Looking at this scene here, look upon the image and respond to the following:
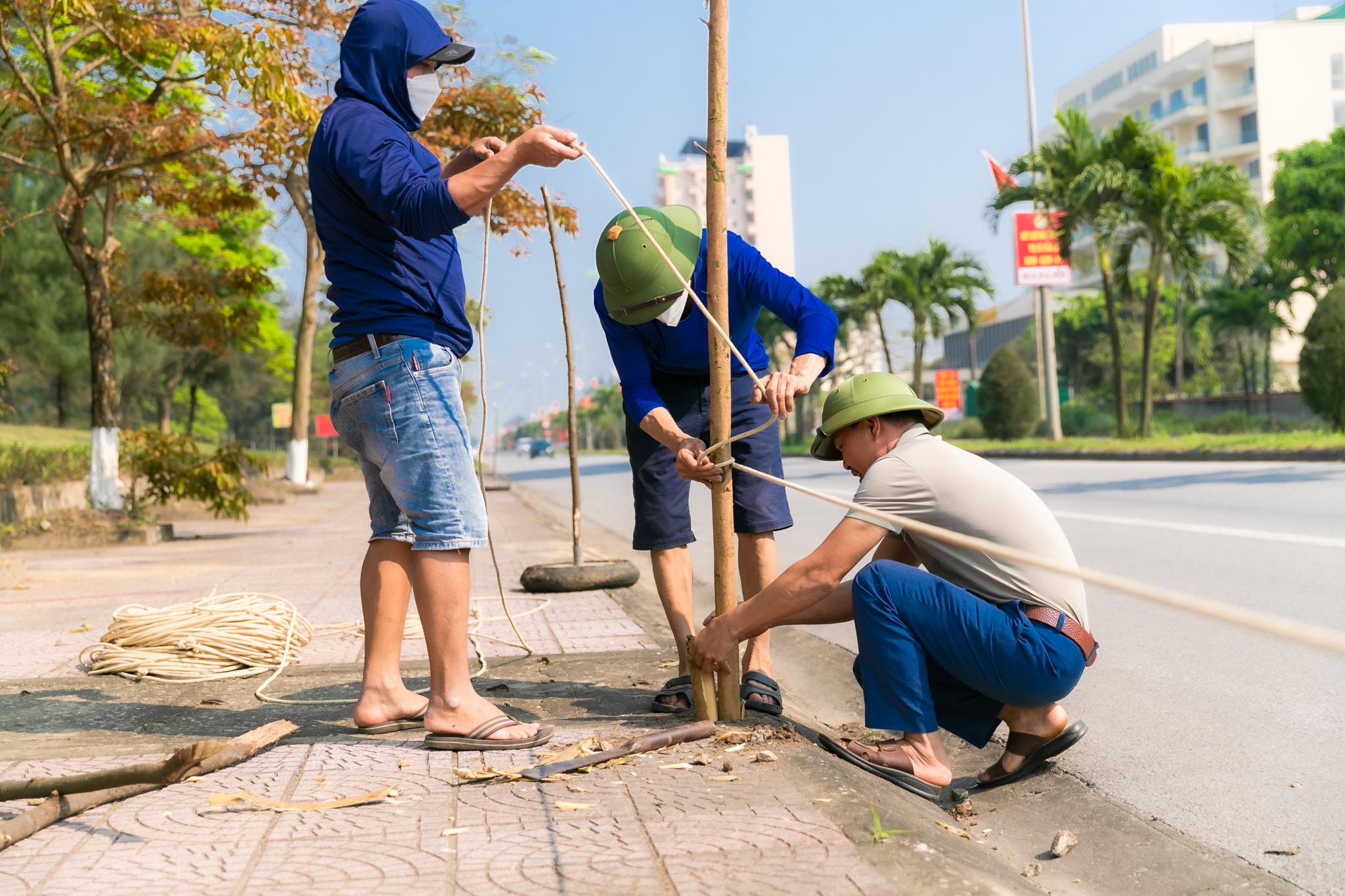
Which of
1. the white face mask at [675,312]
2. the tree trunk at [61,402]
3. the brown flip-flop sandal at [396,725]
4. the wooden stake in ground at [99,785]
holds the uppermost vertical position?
the tree trunk at [61,402]

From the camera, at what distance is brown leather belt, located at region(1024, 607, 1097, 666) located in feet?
9.48

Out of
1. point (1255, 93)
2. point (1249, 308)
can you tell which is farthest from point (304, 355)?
point (1255, 93)

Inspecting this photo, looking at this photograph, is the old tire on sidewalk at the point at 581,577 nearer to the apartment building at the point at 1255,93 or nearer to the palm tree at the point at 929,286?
the palm tree at the point at 929,286

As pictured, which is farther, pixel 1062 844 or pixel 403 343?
pixel 403 343

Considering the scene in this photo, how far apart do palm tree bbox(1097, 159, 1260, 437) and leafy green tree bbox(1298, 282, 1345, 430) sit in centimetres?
351

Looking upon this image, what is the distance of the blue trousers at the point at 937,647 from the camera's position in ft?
9.39

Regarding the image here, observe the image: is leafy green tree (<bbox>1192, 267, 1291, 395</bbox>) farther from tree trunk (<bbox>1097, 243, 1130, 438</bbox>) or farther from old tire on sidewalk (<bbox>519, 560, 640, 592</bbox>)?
old tire on sidewalk (<bbox>519, 560, 640, 592</bbox>)

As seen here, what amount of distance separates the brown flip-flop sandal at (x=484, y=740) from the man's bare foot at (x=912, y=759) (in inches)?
33.5

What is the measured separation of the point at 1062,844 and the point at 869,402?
1178 millimetres

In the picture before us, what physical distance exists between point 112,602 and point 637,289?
5349 millimetres

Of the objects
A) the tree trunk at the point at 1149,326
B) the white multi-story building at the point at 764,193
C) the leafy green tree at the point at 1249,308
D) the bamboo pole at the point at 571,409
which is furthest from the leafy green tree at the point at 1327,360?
the white multi-story building at the point at 764,193

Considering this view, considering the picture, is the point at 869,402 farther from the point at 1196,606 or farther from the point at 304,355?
the point at 304,355

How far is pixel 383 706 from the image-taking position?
3385mm

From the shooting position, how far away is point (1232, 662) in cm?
446
